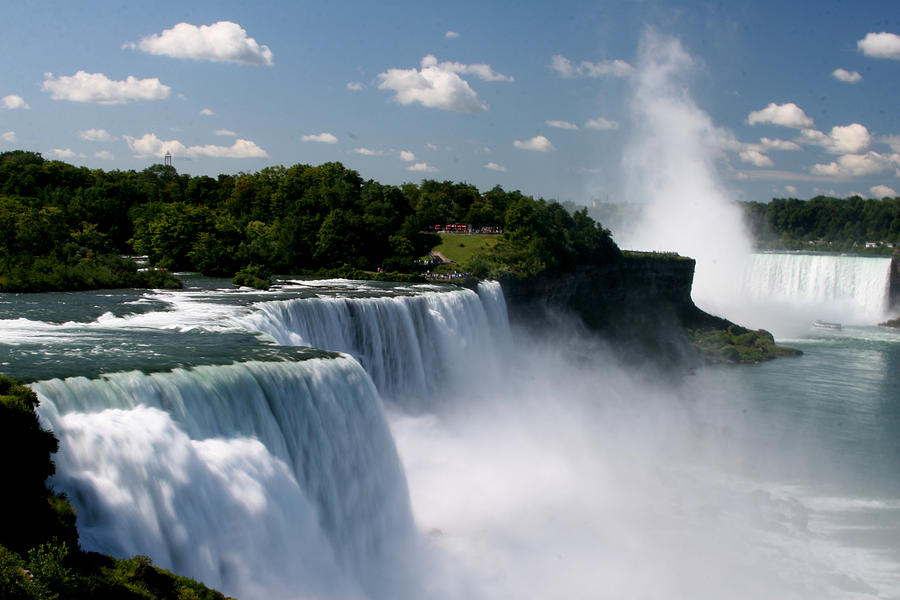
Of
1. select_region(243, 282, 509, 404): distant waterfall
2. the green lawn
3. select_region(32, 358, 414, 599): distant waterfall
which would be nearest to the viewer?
select_region(32, 358, 414, 599): distant waterfall

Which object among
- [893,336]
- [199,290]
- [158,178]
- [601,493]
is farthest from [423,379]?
A: [158,178]

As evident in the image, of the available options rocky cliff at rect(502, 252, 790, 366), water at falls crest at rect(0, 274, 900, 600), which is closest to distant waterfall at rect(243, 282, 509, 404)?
water at falls crest at rect(0, 274, 900, 600)

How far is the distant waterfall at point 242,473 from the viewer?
1041cm

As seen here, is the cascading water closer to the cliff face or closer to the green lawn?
the cliff face

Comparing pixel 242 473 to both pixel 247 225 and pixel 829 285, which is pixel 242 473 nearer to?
pixel 247 225

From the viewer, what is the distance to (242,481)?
39.1 ft

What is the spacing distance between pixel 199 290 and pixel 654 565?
64.8 feet

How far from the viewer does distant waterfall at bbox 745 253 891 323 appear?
69.2 metres

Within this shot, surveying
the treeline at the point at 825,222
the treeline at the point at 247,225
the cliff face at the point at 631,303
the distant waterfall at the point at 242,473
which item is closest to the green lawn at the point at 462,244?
the treeline at the point at 247,225

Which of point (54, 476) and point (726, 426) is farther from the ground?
point (54, 476)

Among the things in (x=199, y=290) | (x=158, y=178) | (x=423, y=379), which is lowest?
(x=423, y=379)

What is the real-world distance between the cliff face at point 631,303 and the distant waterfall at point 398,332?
1286 cm

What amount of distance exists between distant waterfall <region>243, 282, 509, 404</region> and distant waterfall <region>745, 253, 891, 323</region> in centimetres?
4846

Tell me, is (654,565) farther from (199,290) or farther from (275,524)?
(199,290)
